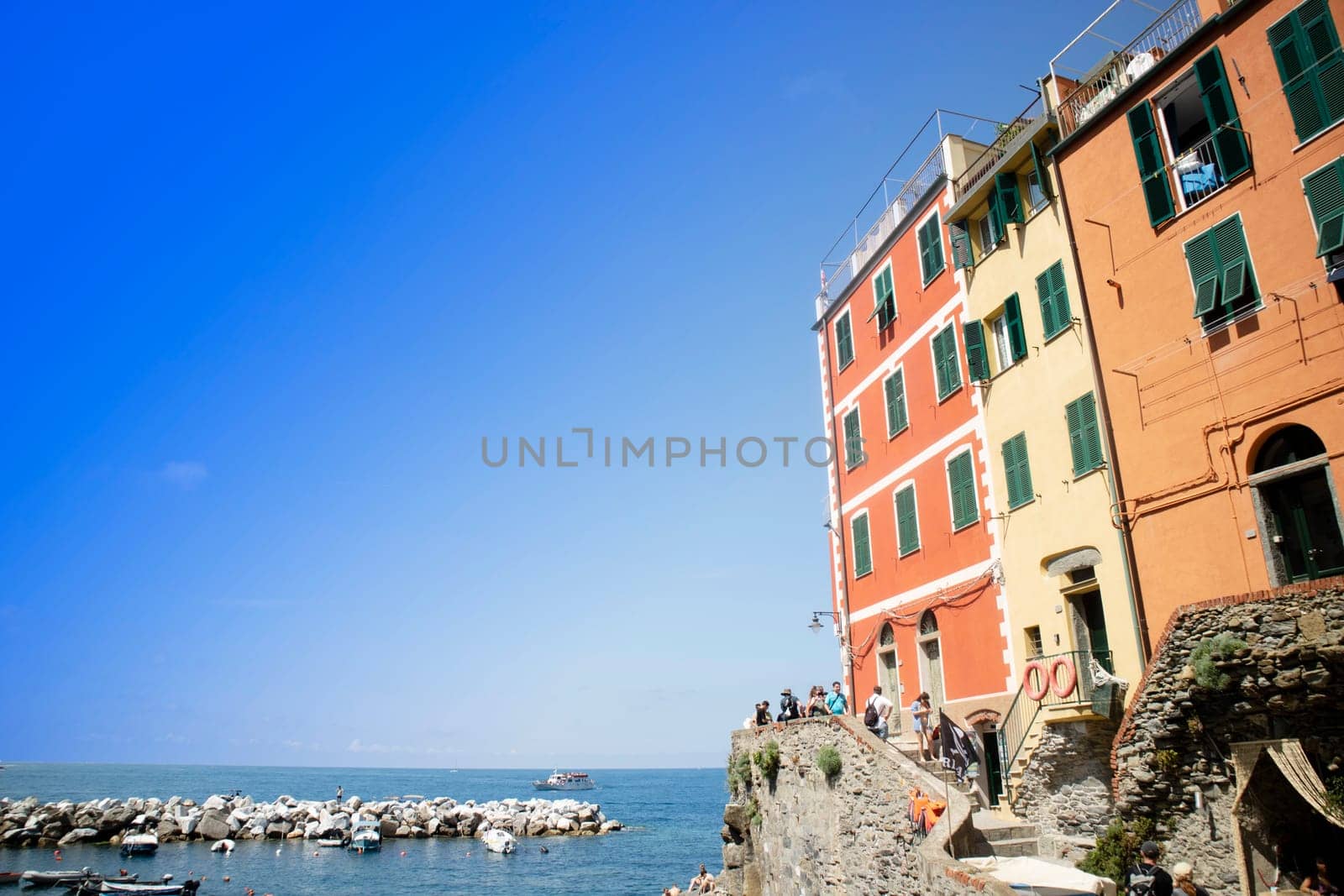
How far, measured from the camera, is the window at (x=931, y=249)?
2084cm

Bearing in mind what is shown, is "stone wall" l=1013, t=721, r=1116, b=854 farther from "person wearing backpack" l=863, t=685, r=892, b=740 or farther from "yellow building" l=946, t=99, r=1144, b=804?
"person wearing backpack" l=863, t=685, r=892, b=740

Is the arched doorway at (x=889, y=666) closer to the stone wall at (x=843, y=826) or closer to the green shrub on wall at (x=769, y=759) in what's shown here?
the green shrub on wall at (x=769, y=759)

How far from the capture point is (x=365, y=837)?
2341 inches

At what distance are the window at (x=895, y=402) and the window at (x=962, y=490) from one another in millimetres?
2443

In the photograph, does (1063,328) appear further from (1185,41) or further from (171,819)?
(171,819)

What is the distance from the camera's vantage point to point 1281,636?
10805 mm

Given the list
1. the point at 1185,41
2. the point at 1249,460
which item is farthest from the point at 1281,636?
the point at 1185,41

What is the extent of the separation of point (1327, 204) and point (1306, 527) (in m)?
4.46

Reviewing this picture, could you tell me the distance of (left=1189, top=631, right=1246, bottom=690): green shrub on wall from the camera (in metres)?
11.4

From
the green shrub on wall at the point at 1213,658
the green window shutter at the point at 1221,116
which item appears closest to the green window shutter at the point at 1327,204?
the green window shutter at the point at 1221,116

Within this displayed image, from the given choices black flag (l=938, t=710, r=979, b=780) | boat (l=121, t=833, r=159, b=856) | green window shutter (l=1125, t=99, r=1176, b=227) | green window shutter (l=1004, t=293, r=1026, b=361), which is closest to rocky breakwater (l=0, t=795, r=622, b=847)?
boat (l=121, t=833, r=159, b=856)

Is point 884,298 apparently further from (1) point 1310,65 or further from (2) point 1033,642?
(1) point 1310,65

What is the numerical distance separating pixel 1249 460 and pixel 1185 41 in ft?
22.8

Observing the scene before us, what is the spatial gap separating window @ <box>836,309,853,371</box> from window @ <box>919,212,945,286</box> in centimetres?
401
